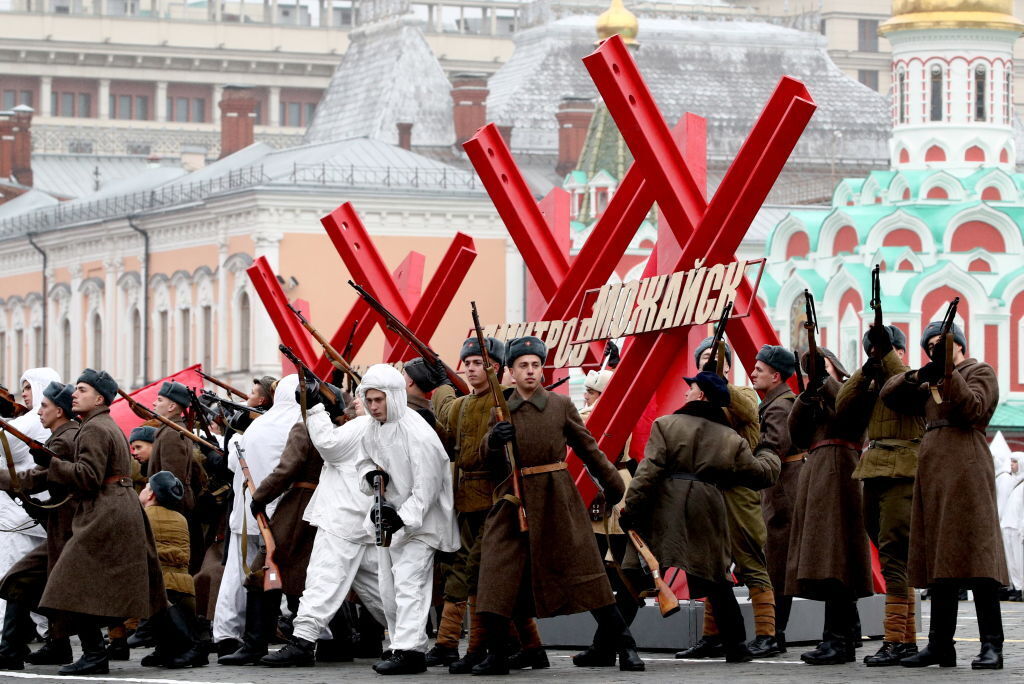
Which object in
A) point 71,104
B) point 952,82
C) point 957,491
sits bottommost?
point 957,491

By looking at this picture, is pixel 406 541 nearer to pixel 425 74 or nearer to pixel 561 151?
pixel 561 151

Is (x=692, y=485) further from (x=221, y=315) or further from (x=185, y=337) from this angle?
(x=185, y=337)

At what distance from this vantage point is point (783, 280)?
4800cm

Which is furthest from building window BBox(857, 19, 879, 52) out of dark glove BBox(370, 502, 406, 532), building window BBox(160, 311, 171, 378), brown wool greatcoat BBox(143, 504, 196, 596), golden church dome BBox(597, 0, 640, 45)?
dark glove BBox(370, 502, 406, 532)

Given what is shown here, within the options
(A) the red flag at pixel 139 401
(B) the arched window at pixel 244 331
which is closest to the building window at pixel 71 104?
(B) the arched window at pixel 244 331

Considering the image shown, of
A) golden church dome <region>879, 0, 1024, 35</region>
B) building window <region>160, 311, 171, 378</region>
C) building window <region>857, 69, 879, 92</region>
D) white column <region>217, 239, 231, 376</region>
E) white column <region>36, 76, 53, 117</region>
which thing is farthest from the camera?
building window <region>857, 69, 879, 92</region>

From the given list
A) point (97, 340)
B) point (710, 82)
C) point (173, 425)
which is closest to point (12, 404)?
point (173, 425)

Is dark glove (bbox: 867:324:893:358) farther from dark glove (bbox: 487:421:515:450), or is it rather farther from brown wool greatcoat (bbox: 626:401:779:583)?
dark glove (bbox: 487:421:515:450)

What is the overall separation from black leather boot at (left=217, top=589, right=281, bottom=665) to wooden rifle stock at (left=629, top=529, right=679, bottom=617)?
1.93m

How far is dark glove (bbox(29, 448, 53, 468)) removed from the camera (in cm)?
1291

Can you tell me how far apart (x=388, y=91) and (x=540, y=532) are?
217 ft

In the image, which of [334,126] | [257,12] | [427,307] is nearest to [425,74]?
[334,126]

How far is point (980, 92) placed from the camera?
156 feet

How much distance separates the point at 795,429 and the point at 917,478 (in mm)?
847
